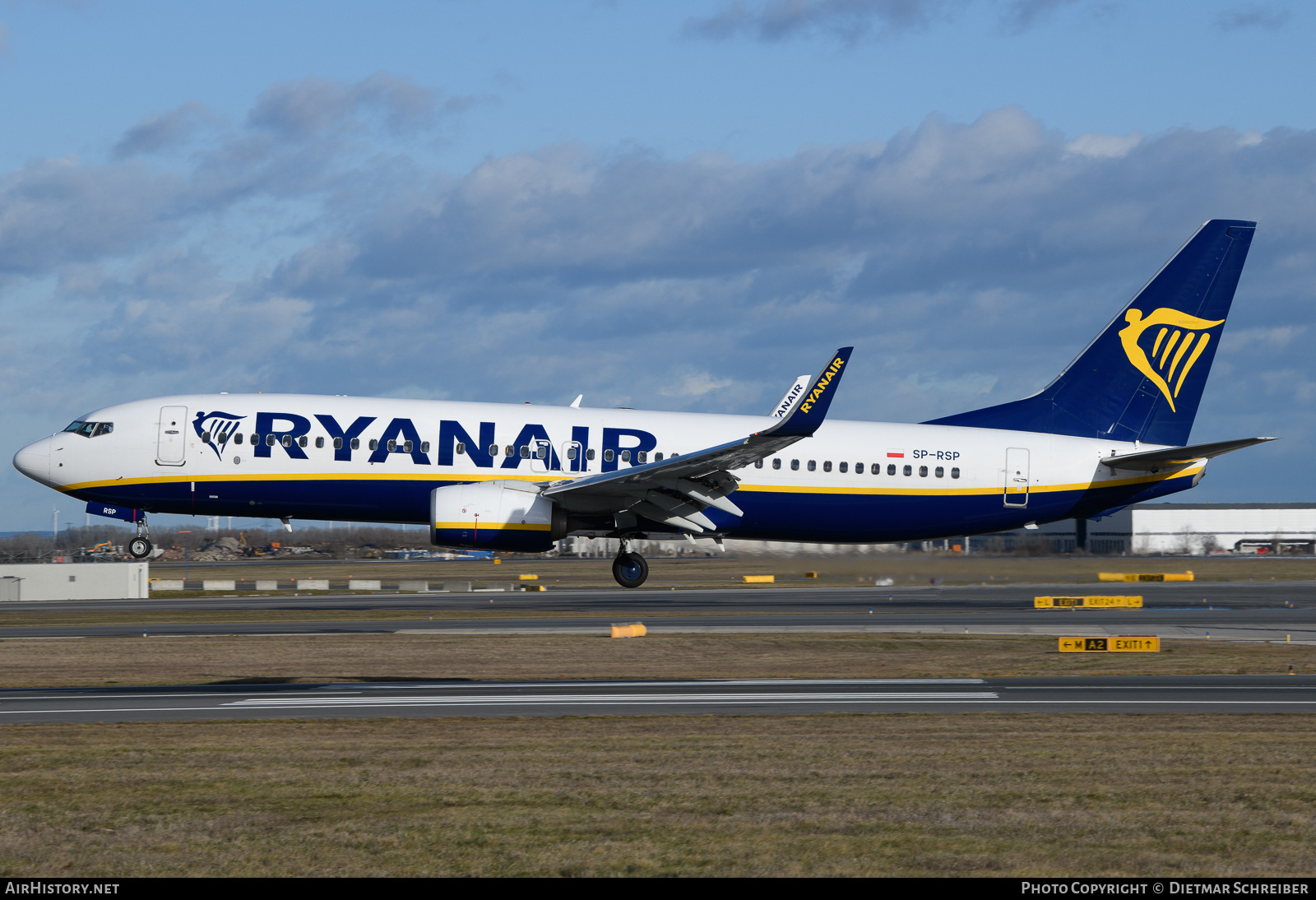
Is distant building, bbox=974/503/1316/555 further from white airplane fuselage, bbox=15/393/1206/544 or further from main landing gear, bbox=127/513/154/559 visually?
main landing gear, bbox=127/513/154/559

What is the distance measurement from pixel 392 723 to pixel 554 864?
7.70 m

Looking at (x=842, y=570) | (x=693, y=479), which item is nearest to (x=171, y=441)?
(x=693, y=479)

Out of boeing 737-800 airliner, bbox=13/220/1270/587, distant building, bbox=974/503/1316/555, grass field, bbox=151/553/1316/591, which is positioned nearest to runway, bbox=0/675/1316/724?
boeing 737-800 airliner, bbox=13/220/1270/587

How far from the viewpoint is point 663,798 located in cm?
1120

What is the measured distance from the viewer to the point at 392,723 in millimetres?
16109

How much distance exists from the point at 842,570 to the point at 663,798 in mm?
23886

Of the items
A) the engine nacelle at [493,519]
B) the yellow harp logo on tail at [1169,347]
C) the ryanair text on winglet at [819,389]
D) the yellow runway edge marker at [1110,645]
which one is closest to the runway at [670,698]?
the yellow runway edge marker at [1110,645]

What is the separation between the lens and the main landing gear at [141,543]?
3366 centimetres

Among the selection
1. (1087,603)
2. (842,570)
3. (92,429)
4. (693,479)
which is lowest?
(1087,603)

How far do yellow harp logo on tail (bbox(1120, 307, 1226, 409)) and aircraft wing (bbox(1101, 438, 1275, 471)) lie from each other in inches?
117

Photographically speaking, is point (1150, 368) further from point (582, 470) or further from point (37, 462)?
point (37, 462)

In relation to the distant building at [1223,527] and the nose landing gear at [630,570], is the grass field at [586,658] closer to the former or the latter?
the nose landing gear at [630,570]

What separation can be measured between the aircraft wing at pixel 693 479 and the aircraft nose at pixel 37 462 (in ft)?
46.8
